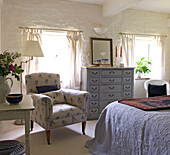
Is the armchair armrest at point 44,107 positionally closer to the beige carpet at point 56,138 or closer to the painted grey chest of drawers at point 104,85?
the beige carpet at point 56,138

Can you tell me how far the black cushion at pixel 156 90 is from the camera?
4.62 metres

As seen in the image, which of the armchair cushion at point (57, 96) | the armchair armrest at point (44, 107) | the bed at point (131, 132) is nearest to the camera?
the bed at point (131, 132)

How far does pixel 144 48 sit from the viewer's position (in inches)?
223

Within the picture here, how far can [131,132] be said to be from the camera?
220 cm

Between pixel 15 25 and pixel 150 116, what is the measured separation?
10.7ft

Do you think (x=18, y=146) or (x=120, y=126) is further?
(x=120, y=126)

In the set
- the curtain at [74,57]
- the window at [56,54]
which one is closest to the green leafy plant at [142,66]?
the curtain at [74,57]

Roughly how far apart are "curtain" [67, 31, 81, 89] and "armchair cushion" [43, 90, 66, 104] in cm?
102

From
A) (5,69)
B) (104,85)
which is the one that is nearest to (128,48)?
(104,85)

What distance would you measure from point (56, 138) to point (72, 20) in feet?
8.62

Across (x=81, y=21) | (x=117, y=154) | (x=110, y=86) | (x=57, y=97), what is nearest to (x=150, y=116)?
(x=117, y=154)

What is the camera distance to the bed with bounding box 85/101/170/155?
1.87m

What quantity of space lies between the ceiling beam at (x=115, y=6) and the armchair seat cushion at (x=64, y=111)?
2199mm

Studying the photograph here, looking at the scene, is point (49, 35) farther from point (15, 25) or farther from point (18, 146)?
point (18, 146)
